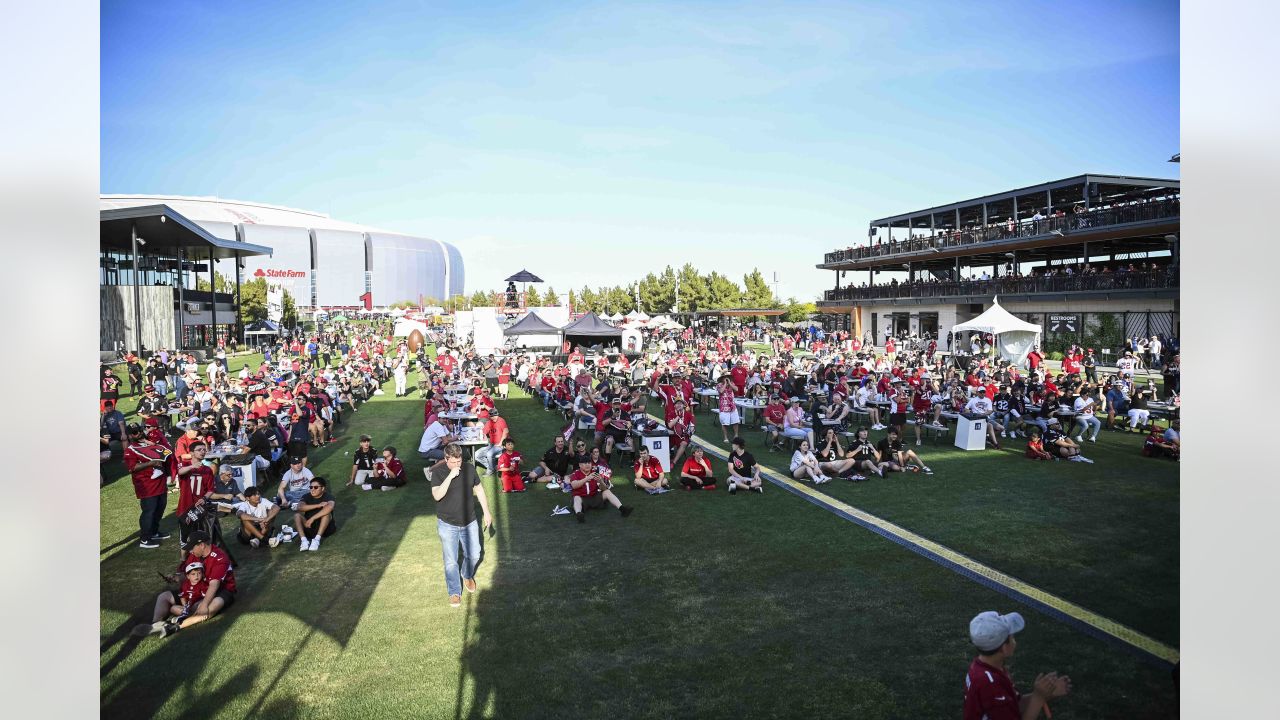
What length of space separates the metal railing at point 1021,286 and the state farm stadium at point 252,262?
42.5m

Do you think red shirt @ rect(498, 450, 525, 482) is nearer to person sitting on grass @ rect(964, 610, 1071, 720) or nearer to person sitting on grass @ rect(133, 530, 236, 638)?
person sitting on grass @ rect(133, 530, 236, 638)

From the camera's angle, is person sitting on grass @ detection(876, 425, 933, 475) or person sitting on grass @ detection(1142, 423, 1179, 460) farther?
person sitting on grass @ detection(1142, 423, 1179, 460)

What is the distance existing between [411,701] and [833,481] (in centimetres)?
826

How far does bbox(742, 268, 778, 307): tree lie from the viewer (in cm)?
7969

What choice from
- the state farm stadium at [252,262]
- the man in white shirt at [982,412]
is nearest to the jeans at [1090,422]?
the man in white shirt at [982,412]

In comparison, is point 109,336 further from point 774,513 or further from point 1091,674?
point 1091,674

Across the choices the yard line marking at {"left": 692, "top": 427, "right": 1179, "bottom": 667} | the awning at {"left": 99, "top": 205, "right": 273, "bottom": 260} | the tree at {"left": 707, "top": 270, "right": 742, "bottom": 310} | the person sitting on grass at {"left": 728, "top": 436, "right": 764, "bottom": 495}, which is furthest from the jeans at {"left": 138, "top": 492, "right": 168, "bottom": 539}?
the tree at {"left": 707, "top": 270, "right": 742, "bottom": 310}

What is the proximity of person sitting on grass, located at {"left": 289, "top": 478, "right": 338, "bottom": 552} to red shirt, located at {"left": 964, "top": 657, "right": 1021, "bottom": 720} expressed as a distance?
7678 mm

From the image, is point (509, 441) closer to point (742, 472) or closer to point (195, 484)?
point (742, 472)

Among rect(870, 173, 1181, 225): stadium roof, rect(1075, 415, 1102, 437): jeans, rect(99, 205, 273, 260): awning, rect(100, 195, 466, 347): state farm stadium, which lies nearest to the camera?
rect(1075, 415, 1102, 437): jeans

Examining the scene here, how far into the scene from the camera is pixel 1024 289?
38.2m

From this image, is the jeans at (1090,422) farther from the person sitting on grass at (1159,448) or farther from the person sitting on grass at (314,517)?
the person sitting on grass at (314,517)

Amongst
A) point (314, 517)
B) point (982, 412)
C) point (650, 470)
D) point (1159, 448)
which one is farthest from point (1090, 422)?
point (314, 517)
